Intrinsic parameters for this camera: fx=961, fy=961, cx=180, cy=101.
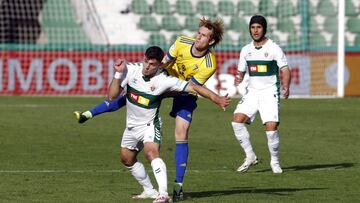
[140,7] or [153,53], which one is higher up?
[153,53]

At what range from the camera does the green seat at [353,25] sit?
31995mm

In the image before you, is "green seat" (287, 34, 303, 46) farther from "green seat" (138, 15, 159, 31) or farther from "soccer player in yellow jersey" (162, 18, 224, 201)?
"soccer player in yellow jersey" (162, 18, 224, 201)

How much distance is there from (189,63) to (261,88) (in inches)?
104

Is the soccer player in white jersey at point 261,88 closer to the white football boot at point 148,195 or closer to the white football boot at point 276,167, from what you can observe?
the white football boot at point 276,167

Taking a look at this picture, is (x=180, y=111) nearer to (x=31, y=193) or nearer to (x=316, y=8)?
(x=31, y=193)

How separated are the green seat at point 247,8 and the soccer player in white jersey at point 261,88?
713 inches

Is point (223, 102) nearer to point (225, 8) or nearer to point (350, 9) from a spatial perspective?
point (225, 8)

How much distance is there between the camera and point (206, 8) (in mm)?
31828

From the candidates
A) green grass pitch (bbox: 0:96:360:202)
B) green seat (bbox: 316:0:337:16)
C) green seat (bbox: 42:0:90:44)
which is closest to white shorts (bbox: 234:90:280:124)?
green grass pitch (bbox: 0:96:360:202)

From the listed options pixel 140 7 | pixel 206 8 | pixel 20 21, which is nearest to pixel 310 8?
pixel 206 8

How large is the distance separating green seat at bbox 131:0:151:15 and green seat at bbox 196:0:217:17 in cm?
168

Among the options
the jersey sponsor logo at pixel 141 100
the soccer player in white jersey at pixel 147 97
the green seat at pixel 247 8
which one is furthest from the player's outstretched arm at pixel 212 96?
the green seat at pixel 247 8

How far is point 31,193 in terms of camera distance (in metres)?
10.6

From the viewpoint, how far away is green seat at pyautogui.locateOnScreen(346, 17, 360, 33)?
31995 millimetres
